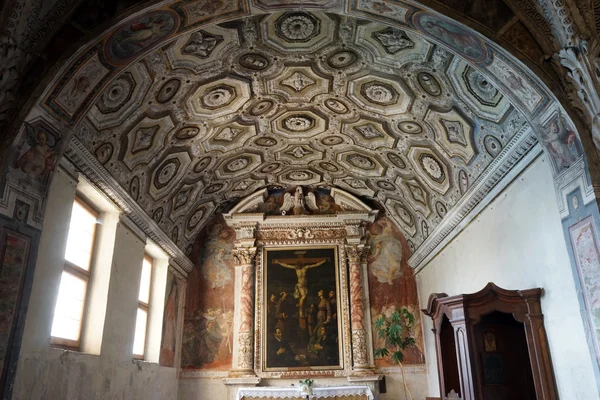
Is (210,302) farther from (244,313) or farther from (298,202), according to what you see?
(298,202)

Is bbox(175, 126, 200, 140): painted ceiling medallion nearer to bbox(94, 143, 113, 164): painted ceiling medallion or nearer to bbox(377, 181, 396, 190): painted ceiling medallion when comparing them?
bbox(94, 143, 113, 164): painted ceiling medallion

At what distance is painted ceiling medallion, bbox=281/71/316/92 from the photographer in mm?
9383

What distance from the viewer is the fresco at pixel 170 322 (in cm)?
1231

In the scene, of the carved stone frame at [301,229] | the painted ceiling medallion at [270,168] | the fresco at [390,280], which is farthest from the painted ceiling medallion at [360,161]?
the fresco at [390,280]

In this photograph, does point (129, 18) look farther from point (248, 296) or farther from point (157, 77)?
point (248, 296)

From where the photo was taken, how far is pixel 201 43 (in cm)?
801

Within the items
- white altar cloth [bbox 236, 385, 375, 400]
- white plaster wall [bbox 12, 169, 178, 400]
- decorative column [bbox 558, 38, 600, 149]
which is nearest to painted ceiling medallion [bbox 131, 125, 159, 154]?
white plaster wall [bbox 12, 169, 178, 400]

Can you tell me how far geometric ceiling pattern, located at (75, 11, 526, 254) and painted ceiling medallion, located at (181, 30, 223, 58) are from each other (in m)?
0.02

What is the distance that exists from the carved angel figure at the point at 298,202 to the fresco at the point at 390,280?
1.83m

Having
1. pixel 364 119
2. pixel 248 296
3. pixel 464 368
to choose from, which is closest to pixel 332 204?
pixel 248 296

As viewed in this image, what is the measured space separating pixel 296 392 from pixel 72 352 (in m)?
6.07

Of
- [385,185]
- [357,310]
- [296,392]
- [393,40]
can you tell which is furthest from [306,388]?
[393,40]

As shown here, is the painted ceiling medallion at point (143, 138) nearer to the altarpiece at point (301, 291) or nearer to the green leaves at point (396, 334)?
the altarpiece at point (301, 291)

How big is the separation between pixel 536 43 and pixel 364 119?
4780 mm
